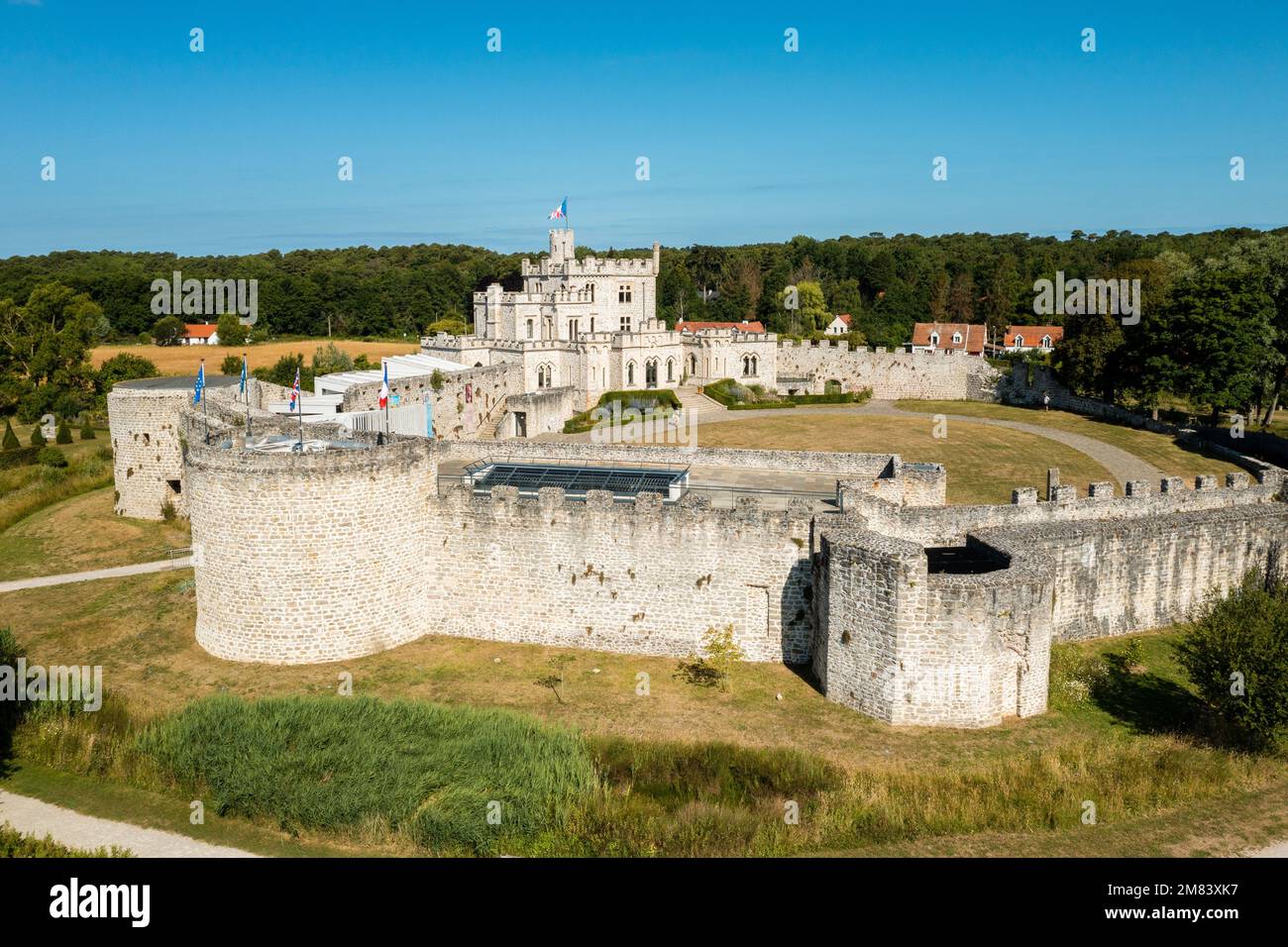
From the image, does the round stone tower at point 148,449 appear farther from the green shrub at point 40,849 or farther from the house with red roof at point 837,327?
the house with red roof at point 837,327

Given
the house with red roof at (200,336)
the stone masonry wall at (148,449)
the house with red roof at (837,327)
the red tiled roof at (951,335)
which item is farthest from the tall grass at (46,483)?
the house with red roof at (837,327)

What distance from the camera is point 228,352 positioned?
272 feet

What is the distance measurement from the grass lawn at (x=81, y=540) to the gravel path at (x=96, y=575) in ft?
1.66

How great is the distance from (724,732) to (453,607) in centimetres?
785

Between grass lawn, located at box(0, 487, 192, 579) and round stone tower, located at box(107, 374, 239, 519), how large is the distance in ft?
2.33

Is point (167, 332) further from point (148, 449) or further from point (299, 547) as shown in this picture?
point (299, 547)

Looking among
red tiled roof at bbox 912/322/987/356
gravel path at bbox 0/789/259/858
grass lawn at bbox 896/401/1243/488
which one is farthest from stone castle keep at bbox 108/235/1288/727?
red tiled roof at bbox 912/322/987/356

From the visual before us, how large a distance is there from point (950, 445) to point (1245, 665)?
31.5m

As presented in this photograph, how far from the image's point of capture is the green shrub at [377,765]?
16.0 metres

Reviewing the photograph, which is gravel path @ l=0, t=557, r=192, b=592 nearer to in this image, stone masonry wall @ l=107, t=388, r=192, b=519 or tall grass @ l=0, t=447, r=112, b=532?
stone masonry wall @ l=107, t=388, r=192, b=519

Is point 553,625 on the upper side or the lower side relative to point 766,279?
lower
